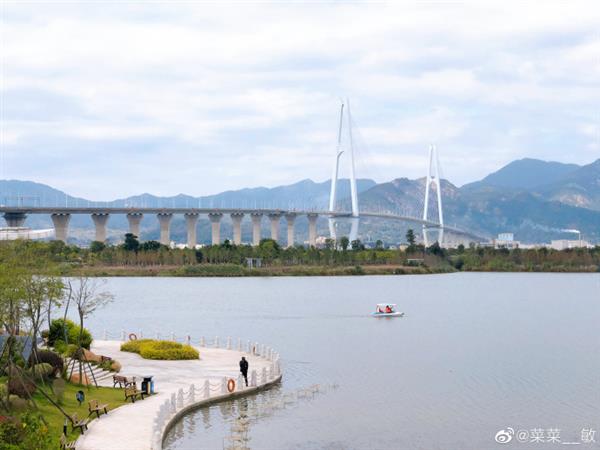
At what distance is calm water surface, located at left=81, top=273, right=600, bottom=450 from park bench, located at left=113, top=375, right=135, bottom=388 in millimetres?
2888

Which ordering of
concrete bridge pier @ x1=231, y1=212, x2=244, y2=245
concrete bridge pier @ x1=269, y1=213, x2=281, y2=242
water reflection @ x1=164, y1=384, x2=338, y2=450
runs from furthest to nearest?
concrete bridge pier @ x1=269, y1=213, x2=281, y2=242 → concrete bridge pier @ x1=231, y1=212, x2=244, y2=245 → water reflection @ x1=164, y1=384, x2=338, y2=450

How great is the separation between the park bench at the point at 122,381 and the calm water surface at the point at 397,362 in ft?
9.47

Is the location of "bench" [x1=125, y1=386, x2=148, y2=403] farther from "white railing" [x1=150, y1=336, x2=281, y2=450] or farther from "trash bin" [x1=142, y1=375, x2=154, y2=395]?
"white railing" [x1=150, y1=336, x2=281, y2=450]

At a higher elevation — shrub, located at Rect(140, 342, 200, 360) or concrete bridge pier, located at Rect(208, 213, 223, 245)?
concrete bridge pier, located at Rect(208, 213, 223, 245)

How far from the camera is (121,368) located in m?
33.4

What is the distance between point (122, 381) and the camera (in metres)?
29.6

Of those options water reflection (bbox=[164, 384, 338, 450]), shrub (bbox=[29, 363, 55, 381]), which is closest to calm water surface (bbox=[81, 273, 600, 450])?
water reflection (bbox=[164, 384, 338, 450])

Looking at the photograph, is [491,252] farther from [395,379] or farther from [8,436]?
[8,436]

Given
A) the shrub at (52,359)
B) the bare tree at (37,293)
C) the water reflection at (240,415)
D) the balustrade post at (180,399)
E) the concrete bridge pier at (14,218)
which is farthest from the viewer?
the concrete bridge pier at (14,218)

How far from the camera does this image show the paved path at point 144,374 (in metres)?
22.0

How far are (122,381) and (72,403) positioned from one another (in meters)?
3.68

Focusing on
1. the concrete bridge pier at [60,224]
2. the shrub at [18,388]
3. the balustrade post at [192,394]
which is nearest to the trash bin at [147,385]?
the balustrade post at [192,394]

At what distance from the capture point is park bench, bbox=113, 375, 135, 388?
2889 cm

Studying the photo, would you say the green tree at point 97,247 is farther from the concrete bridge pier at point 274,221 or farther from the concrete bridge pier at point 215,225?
the concrete bridge pier at point 274,221
